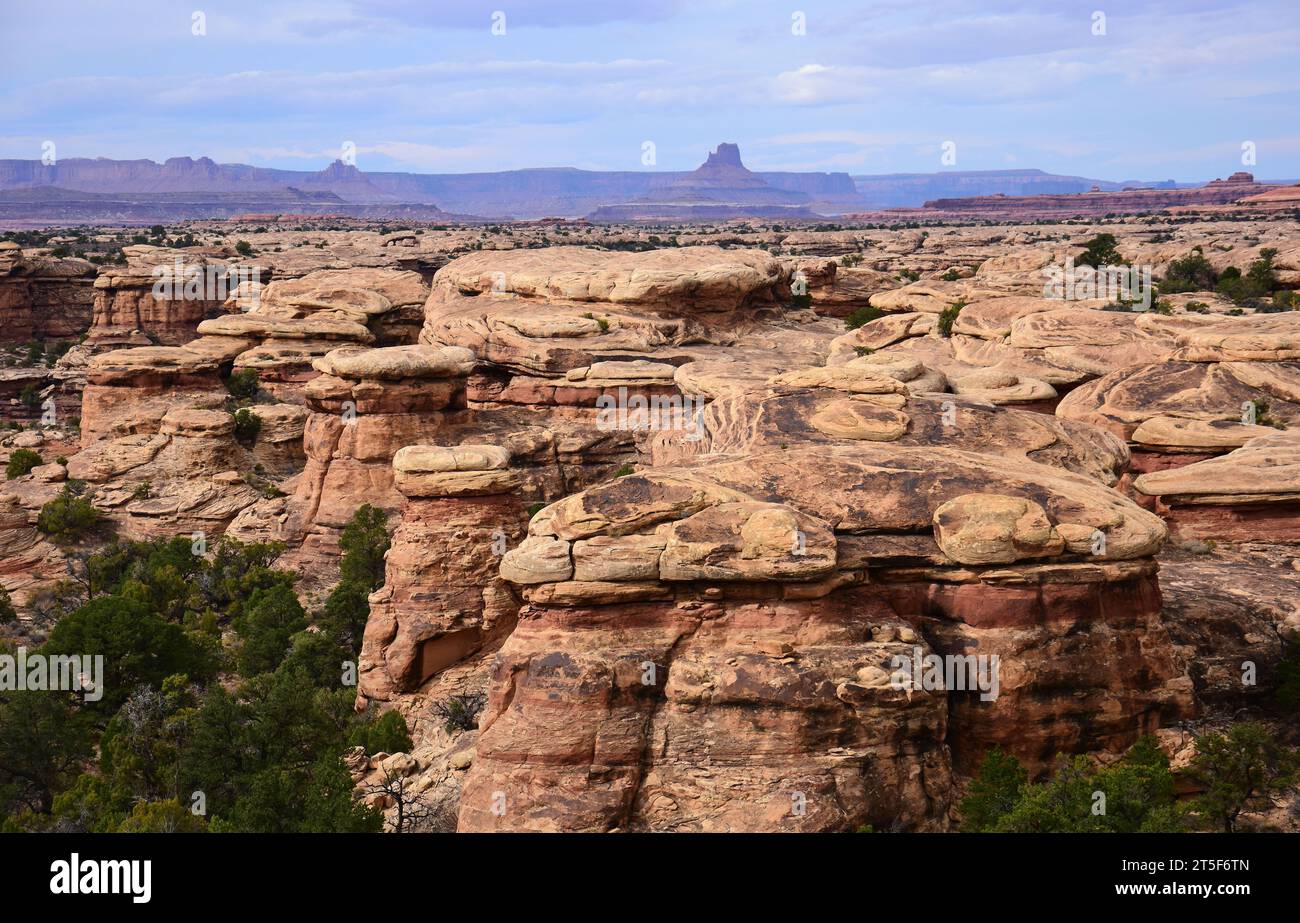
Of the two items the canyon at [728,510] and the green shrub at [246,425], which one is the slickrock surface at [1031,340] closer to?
the canyon at [728,510]

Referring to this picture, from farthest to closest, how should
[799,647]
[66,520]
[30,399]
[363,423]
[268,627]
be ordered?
1. [30,399]
2. [66,520]
3. [363,423]
4. [268,627]
5. [799,647]

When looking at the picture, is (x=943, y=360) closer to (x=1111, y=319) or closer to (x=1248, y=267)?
(x=1111, y=319)

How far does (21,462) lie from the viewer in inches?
1671

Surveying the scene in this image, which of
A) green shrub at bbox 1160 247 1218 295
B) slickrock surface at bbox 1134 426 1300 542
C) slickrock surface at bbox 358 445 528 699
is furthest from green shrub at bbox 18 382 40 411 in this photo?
green shrub at bbox 1160 247 1218 295

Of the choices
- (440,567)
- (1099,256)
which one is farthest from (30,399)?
(1099,256)

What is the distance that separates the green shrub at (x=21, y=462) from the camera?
138 ft

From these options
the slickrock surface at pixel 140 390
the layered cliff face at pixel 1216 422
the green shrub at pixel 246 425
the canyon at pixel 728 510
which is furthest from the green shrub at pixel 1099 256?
the slickrock surface at pixel 140 390

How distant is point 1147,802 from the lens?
46.4 feet

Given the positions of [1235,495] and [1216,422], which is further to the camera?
[1216,422]

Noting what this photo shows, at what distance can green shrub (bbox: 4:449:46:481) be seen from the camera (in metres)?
42.1

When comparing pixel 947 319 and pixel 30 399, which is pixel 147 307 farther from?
pixel 947 319

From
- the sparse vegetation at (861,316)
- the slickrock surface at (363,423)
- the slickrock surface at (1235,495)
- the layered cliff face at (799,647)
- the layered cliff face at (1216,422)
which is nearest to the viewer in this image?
the layered cliff face at (799,647)

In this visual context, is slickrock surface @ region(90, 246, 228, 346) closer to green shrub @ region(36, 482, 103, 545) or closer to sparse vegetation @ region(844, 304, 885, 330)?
green shrub @ region(36, 482, 103, 545)

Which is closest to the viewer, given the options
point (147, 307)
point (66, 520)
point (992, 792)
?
point (992, 792)
